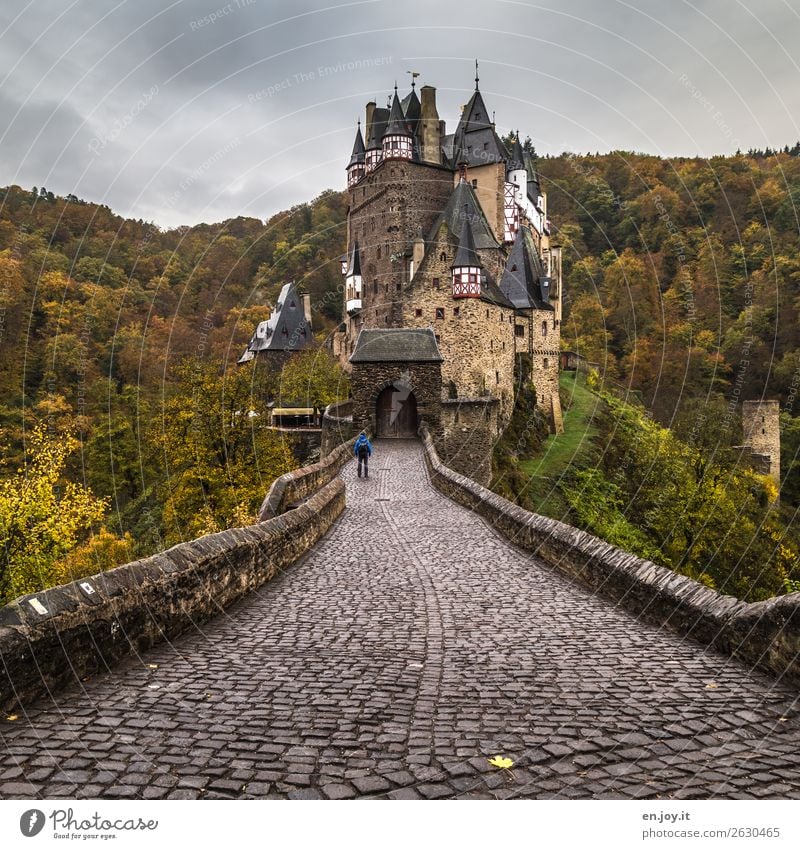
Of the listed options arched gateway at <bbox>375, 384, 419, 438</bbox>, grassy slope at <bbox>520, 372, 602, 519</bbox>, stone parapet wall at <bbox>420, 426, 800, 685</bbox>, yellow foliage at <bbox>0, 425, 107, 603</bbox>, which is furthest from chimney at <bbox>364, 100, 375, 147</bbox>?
stone parapet wall at <bbox>420, 426, 800, 685</bbox>

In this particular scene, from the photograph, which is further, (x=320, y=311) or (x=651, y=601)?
(x=320, y=311)

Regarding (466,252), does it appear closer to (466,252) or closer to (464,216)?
(466,252)

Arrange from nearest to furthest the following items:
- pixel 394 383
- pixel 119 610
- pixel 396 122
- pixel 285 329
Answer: pixel 119 610
pixel 394 383
pixel 396 122
pixel 285 329

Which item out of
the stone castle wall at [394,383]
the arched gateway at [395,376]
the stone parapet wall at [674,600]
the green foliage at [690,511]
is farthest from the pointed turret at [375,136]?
the stone parapet wall at [674,600]

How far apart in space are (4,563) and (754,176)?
3251 centimetres

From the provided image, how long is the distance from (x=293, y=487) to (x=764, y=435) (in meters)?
37.6

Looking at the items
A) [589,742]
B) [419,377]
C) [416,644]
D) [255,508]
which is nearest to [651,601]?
[416,644]

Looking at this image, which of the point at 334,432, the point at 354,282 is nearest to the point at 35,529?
the point at 334,432

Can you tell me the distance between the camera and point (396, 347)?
33.3 metres

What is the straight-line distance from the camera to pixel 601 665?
239 inches

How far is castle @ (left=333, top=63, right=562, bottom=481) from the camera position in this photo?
33500 millimetres

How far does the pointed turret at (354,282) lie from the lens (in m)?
56.8

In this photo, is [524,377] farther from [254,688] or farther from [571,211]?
[254,688]

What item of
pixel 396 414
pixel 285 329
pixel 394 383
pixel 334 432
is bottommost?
pixel 334 432
